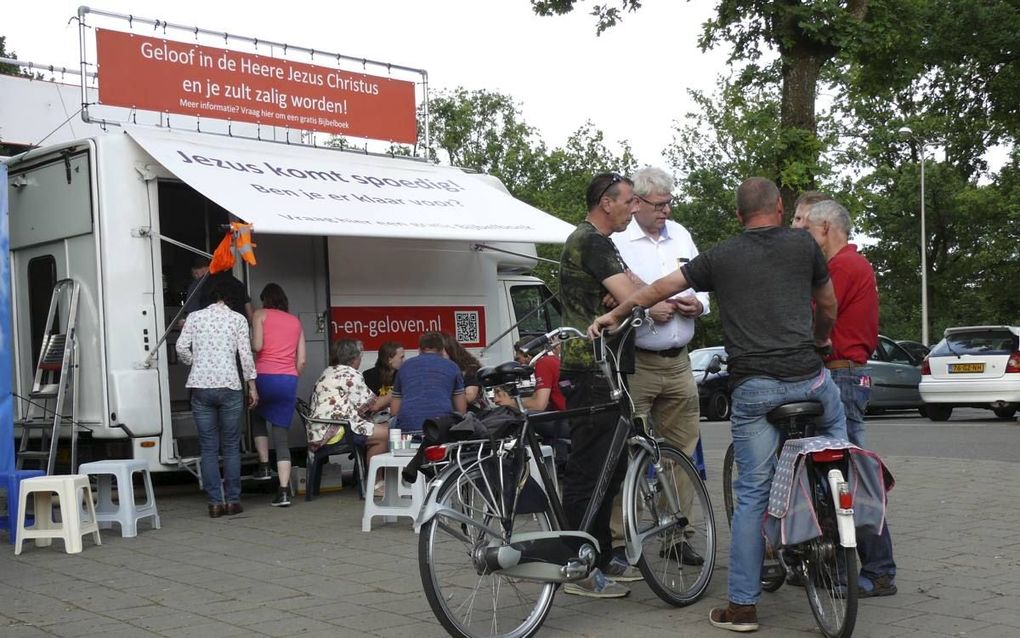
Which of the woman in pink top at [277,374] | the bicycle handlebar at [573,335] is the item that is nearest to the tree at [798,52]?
the woman in pink top at [277,374]

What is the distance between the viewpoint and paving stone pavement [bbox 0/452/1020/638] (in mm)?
5238

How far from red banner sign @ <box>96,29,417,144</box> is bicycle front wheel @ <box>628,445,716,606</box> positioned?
6.52m

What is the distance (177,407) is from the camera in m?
11.4

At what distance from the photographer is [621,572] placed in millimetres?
5902

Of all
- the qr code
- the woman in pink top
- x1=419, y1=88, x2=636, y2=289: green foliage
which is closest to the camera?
the woman in pink top

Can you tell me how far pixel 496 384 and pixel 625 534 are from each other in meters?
0.92

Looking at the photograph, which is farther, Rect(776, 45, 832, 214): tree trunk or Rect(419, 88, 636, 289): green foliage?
Rect(419, 88, 636, 289): green foliage

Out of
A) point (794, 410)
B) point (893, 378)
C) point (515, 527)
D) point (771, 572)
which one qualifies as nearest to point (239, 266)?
point (515, 527)

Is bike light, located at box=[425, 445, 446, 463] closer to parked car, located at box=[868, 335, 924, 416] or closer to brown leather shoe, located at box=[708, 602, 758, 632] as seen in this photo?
brown leather shoe, located at box=[708, 602, 758, 632]

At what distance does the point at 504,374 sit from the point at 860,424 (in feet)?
6.38

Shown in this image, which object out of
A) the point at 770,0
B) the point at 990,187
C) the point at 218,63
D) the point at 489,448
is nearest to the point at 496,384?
the point at 489,448

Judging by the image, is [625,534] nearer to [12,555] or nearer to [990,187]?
[12,555]

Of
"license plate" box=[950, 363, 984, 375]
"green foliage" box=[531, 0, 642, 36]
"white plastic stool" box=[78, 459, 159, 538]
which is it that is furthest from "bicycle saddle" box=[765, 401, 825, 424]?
"license plate" box=[950, 363, 984, 375]

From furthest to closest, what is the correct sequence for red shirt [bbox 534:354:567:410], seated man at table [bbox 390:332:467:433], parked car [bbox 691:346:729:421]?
parked car [bbox 691:346:729:421] → red shirt [bbox 534:354:567:410] → seated man at table [bbox 390:332:467:433]
